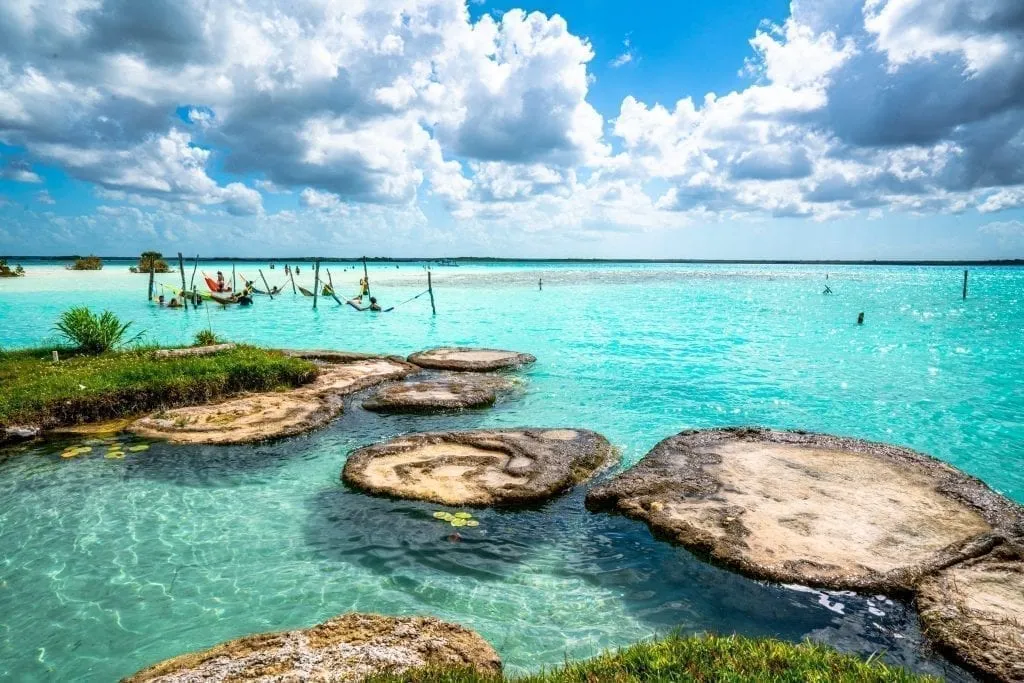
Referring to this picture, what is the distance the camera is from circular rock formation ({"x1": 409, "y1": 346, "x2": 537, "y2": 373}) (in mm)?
17984

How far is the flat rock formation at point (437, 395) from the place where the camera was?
13.1m

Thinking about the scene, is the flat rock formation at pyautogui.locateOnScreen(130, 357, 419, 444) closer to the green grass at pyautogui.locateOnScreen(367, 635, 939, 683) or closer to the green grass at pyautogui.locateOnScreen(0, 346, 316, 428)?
the green grass at pyautogui.locateOnScreen(0, 346, 316, 428)

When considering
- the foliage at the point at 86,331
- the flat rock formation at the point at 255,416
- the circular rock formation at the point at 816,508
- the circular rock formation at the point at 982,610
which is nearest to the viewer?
the circular rock formation at the point at 982,610

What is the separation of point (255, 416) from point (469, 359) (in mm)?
8484

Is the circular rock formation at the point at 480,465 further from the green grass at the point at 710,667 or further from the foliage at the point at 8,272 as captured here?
the foliage at the point at 8,272

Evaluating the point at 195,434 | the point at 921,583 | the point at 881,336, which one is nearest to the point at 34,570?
the point at 195,434

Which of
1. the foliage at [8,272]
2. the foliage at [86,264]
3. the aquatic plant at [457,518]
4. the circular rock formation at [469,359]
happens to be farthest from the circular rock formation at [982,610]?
the foliage at [86,264]

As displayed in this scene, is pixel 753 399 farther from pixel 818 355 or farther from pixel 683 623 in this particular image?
pixel 683 623

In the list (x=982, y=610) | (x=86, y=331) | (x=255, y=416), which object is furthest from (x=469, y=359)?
(x=982, y=610)

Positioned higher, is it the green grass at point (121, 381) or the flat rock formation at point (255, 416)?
the green grass at point (121, 381)

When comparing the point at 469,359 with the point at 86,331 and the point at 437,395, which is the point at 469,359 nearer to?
the point at 437,395

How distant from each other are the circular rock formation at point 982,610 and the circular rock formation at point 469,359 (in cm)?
1338

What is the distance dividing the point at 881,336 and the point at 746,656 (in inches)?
1227

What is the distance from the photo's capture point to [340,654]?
4.29 meters
